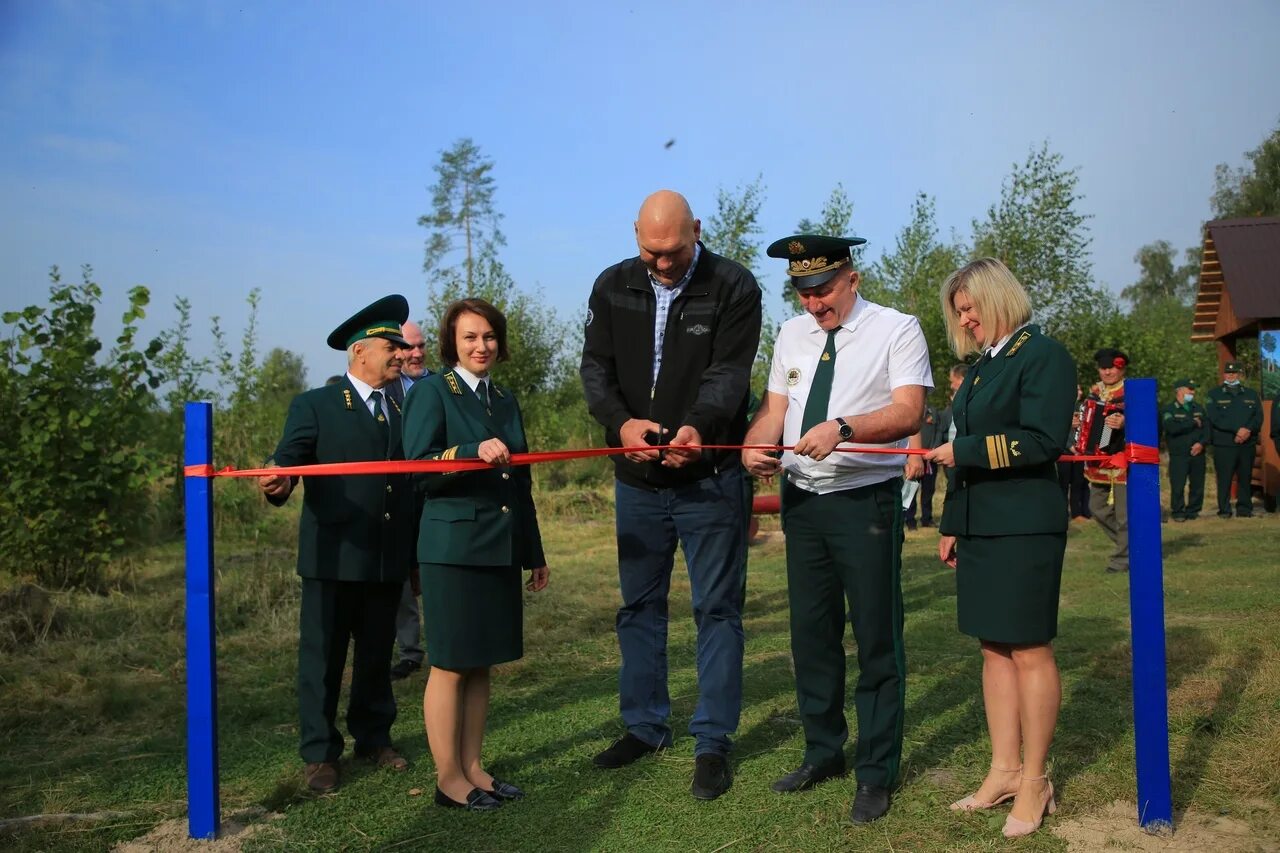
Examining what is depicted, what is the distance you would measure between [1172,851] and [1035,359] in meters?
1.67

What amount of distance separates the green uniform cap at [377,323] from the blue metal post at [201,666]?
105 cm

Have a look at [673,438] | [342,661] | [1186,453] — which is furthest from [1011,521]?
[1186,453]

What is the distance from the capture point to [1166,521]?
51.4 feet

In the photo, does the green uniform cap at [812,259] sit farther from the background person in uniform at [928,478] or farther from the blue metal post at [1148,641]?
the background person in uniform at [928,478]

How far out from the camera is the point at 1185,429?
1641 centimetres

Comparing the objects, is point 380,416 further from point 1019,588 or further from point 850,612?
point 1019,588

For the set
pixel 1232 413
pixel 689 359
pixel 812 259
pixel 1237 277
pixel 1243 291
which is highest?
pixel 1237 277

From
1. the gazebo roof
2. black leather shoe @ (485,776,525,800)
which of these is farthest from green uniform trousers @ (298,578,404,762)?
the gazebo roof

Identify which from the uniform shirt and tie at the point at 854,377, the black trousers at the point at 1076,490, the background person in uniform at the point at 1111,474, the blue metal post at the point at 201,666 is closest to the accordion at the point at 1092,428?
the background person in uniform at the point at 1111,474

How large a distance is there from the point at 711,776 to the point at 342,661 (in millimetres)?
1673

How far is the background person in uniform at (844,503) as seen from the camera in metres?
4.18

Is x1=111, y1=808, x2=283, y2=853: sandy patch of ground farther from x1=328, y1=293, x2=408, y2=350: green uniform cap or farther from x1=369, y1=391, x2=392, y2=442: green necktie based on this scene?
x1=328, y1=293, x2=408, y2=350: green uniform cap

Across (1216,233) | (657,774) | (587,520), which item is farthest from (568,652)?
(1216,233)

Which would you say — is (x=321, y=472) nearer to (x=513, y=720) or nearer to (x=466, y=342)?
(x=466, y=342)
